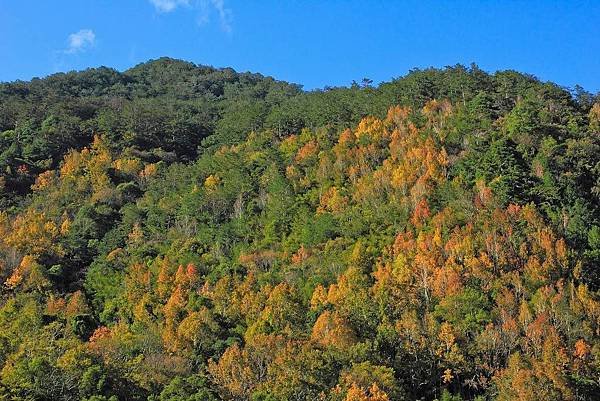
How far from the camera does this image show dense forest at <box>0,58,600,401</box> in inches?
2040

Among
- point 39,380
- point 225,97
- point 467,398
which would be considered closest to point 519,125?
point 467,398

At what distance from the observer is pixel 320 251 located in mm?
73438

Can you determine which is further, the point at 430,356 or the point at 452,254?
the point at 452,254

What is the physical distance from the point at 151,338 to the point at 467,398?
2647 cm

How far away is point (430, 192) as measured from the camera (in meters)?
74.2

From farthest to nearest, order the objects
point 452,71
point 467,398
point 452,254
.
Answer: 1. point 452,71
2. point 452,254
3. point 467,398

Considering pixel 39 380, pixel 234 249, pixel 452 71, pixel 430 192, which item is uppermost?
pixel 452 71

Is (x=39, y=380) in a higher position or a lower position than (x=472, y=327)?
lower

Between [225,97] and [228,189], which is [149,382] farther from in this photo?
[225,97]

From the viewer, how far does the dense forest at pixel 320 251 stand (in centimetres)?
5181

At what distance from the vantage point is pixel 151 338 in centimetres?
6134

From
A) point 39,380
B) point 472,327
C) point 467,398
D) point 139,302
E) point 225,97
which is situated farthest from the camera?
point 225,97

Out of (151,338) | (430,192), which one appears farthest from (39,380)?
(430,192)

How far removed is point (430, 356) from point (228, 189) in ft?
128
